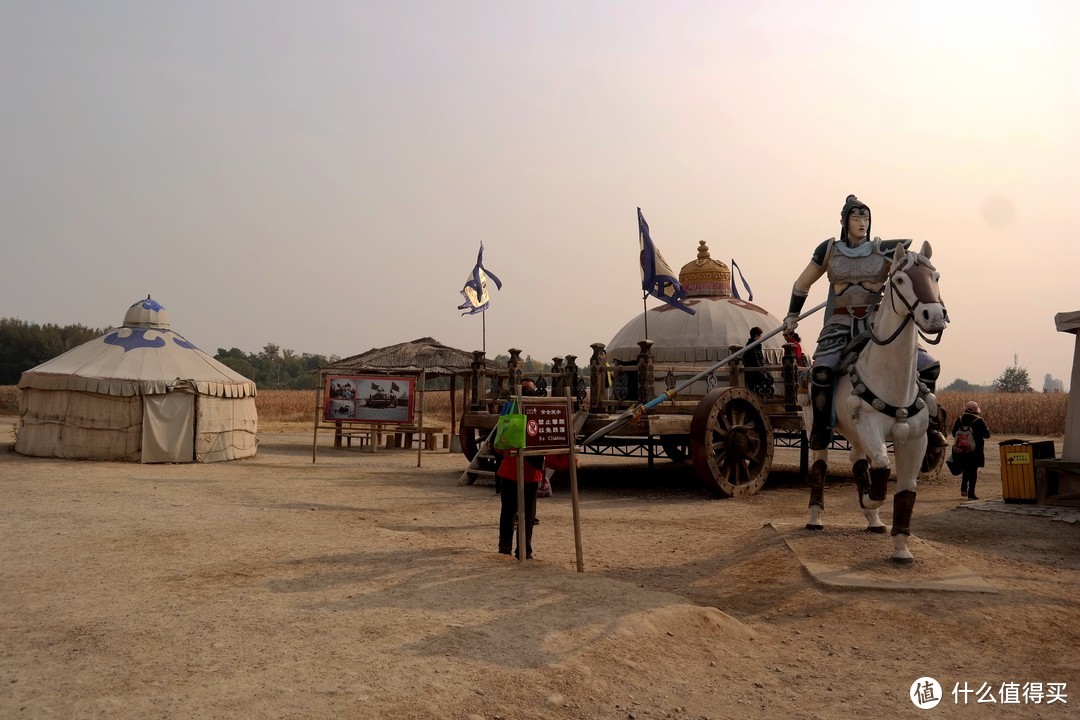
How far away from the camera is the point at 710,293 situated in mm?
23844

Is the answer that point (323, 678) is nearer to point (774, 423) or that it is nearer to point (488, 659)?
point (488, 659)

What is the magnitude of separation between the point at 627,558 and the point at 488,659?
3.98 metres

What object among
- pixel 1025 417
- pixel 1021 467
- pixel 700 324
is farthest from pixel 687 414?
pixel 1025 417

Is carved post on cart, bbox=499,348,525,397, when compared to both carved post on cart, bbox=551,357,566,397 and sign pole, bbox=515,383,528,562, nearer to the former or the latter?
carved post on cart, bbox=551,357,566,397

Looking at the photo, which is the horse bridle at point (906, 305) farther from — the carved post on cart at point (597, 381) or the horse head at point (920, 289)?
the carved post on cart at point (597, 381)

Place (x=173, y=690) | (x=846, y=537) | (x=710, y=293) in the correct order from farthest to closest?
(x=710, y=293)
(x=846, y=537)
(x=173, y=690)

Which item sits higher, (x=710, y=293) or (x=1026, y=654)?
(x=710, y=293)

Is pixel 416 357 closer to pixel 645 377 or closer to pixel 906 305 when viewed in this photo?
pixel 645 377

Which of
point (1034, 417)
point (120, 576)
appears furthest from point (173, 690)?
point (1034, 417)

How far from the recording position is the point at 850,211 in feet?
26.5

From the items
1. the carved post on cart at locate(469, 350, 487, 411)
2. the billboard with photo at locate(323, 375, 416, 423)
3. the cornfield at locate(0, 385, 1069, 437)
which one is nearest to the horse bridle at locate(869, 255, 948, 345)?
the carved post on cart at locate(469, 350, 487, 411)

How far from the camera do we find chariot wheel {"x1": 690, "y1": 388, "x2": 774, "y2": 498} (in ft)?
42.0

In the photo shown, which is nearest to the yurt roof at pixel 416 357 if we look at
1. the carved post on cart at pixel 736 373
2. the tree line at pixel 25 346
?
the carved post on cart at pixel 736 373

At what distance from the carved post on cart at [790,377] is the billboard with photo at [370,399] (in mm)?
9145
